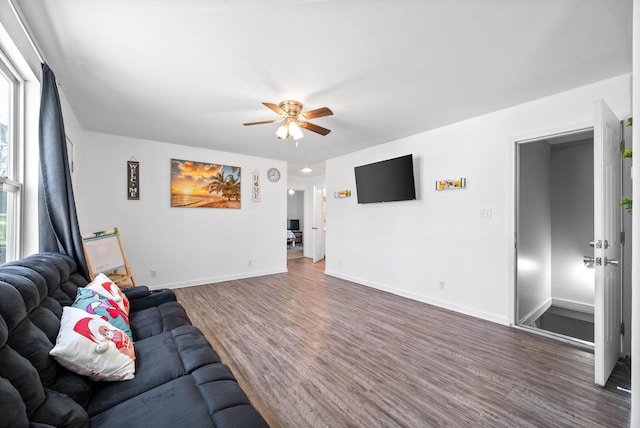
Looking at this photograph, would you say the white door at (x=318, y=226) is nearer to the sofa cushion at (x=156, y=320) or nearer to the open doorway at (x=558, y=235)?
the open doorway at (x=558, y=235)

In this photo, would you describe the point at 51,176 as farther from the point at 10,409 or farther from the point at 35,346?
the point at 10,409

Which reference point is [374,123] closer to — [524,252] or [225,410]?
[524,252]

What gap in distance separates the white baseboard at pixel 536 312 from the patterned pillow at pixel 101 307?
13.4ft

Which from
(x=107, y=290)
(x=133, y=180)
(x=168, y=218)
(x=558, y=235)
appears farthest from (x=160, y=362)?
(x=558, y=235)

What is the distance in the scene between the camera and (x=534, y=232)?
147 inches

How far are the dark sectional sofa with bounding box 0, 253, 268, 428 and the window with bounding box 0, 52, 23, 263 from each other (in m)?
0.62

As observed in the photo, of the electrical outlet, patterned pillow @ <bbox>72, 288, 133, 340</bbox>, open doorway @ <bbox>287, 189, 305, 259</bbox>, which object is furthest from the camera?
open doorway @ <bbox>287, 189, 305, 259</bbox>

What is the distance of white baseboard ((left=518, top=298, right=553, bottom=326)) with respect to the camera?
11.3ft

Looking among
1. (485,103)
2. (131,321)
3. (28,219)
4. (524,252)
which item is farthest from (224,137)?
(524,252)

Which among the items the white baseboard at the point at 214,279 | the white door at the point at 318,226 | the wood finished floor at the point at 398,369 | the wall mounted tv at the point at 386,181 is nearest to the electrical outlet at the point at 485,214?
the wall mounted tv at the point at 386,181

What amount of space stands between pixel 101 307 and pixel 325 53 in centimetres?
227

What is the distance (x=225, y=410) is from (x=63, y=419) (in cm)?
55

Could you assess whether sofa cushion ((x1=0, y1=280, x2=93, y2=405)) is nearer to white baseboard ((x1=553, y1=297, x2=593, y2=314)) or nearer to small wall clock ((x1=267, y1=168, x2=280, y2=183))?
small wall clock ((x1=267, y1=168, x2=280, y2=183))

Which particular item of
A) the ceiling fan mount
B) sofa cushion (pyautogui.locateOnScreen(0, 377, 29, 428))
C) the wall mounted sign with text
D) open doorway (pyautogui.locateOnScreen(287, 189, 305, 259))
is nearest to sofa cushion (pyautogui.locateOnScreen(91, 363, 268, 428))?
sofa cushion (pyautogui.locateOnScreen(0, 377, 29, 428))
